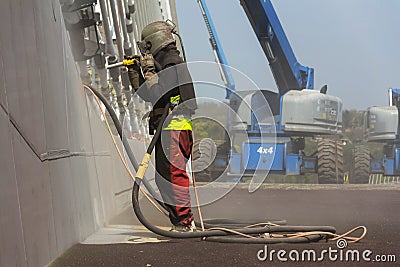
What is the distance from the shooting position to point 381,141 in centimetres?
2162

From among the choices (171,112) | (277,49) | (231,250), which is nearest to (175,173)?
(171,112)

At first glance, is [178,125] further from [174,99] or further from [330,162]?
[330,162]

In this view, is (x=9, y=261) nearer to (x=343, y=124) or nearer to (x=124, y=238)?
(x=124, y=238)

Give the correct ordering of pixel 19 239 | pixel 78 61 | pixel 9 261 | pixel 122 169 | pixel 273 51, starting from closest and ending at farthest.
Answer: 1. pixel 9 261
2. pixel 19 239
3. pixel 78 61
4. pixel 122 169
5. pixel 273 51

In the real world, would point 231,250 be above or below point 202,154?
below

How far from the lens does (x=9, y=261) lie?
3574 millimetres

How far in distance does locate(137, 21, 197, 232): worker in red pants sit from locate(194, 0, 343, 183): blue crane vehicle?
11.6 m

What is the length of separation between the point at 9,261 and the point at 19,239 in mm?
251

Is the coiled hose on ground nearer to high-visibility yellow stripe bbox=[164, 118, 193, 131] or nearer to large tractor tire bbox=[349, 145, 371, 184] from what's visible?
high-visibility yellow stripe bbox=[164, 118, 193, 131]

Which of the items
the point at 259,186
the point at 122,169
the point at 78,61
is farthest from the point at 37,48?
the point at 259,186

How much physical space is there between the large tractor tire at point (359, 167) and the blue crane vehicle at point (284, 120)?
39.5 inches

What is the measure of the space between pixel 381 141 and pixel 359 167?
188cm

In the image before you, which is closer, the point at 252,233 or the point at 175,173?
the point at 252,233

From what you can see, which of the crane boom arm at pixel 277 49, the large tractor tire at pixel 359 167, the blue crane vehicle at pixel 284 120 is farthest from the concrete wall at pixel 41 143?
the large tractor tire at pixel 359 167
